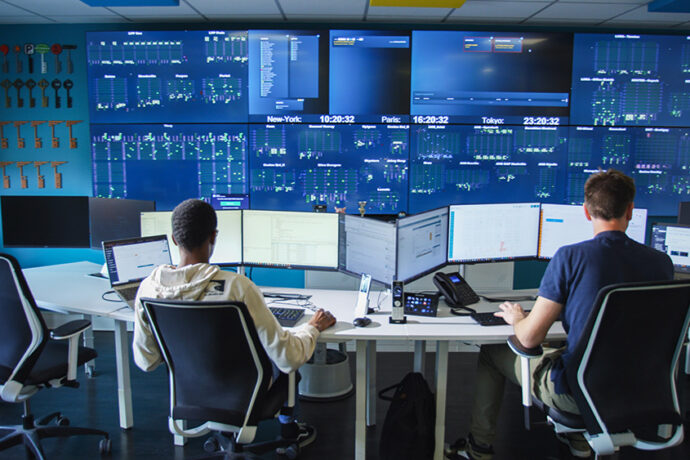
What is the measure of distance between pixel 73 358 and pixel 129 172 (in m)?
2.25

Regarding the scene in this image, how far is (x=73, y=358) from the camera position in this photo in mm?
2289

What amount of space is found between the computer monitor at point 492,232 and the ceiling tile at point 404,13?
1.88 m

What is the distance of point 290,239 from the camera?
9.20 feet

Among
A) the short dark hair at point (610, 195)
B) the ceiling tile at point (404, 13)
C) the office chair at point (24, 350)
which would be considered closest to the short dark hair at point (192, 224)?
the office chair at point (24, 350)

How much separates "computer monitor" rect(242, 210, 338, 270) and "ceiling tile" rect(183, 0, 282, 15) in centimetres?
177

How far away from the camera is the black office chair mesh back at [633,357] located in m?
1.62

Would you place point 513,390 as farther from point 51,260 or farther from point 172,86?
point 51,260

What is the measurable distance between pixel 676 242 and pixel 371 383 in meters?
1.88

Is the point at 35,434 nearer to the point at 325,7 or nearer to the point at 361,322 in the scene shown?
the point at 361,322

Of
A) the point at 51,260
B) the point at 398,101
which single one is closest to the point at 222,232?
the point at 398,101

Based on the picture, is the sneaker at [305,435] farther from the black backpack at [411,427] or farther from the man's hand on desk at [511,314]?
the man's hand on desk at [511,314]

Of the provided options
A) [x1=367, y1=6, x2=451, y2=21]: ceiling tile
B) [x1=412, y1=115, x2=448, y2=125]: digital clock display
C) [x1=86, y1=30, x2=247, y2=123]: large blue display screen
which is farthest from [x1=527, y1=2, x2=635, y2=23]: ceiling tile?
[x1=86, y1=30, x2=247, y2=123]: large blue display screen

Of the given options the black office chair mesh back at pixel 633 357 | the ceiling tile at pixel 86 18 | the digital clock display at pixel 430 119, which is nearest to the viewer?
the black office chair mesh back at pixel 633 357

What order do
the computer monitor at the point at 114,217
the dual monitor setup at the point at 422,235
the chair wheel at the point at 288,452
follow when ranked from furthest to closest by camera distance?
A: the computer monitor at the point at 114,217 < the dual monitor setup at the point at 422,235 < the chair wheel at the point at 288,452
